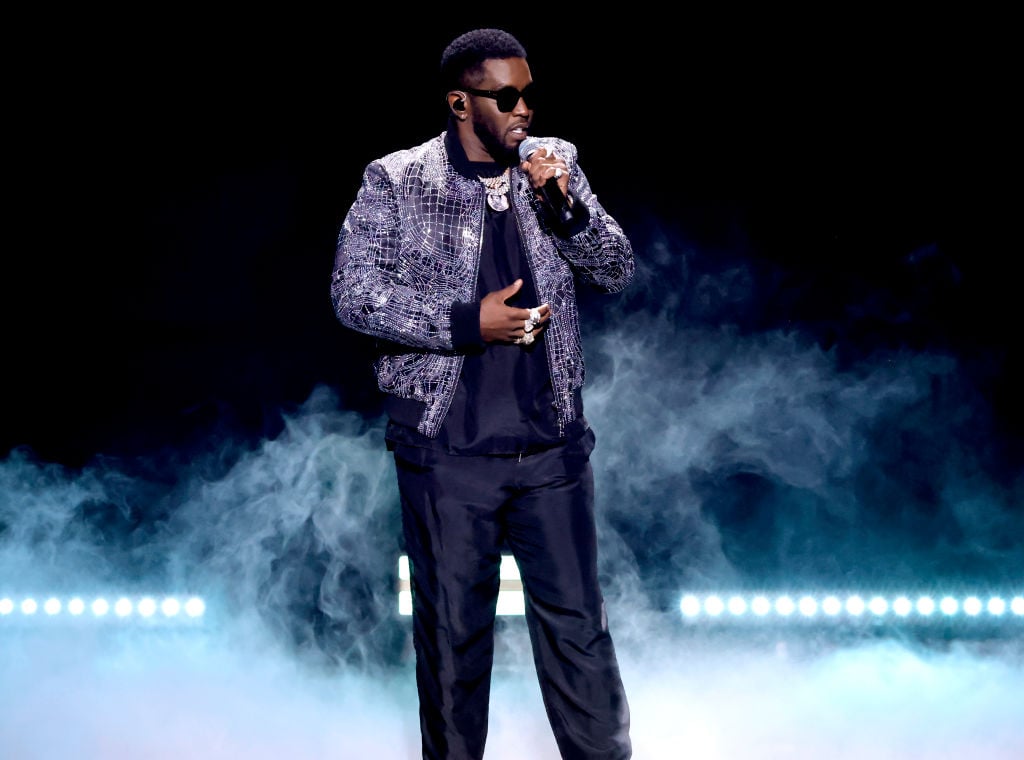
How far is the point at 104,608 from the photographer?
3.54 metres

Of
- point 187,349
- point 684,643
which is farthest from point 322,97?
point 684,643

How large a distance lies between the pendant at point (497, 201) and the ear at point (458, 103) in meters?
0.17

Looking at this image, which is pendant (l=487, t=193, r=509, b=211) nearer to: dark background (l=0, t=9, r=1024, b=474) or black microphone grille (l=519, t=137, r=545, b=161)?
black microphone grille (l=519, t=137, r=545, b=161)

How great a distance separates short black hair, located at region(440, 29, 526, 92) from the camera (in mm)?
1858

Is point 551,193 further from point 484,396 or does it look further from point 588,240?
point 484,396

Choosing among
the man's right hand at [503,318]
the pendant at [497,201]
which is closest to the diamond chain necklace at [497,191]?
the pendant at [497,201]

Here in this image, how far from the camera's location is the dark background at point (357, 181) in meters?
3.13

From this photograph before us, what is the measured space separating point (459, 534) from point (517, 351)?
39cm

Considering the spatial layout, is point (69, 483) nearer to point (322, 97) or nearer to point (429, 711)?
point (322, 97)

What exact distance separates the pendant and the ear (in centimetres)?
17

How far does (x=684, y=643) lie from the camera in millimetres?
3393

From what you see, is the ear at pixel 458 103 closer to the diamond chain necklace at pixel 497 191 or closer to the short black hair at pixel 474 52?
the short black hair at pixel 474 52

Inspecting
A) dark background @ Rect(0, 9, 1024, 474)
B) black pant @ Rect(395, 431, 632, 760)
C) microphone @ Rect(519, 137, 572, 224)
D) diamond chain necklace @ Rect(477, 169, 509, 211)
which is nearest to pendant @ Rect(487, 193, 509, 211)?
diamond chain necklace @ Rect(477, 169, 509, 211)

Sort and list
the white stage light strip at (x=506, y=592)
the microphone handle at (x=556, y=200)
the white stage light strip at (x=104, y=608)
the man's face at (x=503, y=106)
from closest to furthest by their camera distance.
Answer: the microphone handle at (x=556, y=200), the man's face at (x=503, y=106), the white stage light strip at (x=506, y=592), the white stage light strip at (x=104, y=608)
